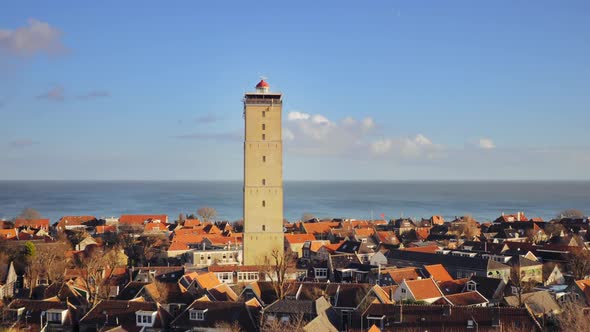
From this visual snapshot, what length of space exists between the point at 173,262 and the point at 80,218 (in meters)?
39.0

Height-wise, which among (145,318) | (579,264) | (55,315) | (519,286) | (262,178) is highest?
(262,178)

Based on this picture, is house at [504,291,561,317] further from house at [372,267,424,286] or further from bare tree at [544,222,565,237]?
bare tree at [544,222,565,237]

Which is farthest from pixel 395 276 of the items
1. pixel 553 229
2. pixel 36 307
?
pixel 553 229

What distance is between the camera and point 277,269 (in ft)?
122

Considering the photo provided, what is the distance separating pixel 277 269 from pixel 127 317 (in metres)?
10.1

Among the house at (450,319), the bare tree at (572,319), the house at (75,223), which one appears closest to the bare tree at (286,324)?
the house at (450,319)

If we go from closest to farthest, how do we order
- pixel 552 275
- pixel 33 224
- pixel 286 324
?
pixel 286 324
pixel 552 275
pixel 33 224

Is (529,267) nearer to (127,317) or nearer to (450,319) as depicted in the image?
(450,319)

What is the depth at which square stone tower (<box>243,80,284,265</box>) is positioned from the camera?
46.7 m

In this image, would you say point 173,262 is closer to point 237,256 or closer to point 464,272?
point 237,256

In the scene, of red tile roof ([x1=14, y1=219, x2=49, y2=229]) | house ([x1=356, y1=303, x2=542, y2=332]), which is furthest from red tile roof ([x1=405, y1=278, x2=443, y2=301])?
red tile roof ([x1=14, y1=219, x2=49, y2=229])

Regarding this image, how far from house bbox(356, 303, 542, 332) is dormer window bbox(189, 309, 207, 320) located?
7374 millimetres

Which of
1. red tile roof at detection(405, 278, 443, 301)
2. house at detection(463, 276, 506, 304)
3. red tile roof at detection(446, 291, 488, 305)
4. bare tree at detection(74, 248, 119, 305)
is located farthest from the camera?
house at detection(463, 276, 506, 304)

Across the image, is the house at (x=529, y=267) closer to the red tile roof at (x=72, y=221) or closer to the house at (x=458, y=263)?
the house at (x=458, y=263)
